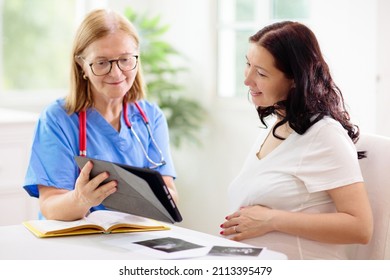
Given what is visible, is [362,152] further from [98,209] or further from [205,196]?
[205,196]

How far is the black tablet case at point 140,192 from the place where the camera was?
1.65m

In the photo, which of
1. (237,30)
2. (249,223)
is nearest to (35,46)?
(237,30)

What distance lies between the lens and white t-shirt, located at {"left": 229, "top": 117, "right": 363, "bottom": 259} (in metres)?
1.85

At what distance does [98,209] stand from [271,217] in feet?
2.00

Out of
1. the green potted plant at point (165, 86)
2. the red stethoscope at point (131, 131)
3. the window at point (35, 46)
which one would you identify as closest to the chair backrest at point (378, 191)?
the red stethoscope at point (131, 131)

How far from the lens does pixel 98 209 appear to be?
7.34ft

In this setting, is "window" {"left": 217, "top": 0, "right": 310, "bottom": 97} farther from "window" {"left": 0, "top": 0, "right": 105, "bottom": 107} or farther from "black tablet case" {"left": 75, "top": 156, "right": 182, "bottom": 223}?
"black tablet case" {"left": 75, "top": 156, "right": 182, "bottom": 223}

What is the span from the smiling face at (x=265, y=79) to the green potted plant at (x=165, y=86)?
1941mm

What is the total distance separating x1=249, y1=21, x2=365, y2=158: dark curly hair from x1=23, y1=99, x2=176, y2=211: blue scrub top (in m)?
0.57

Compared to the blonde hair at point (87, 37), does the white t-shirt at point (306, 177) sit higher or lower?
lower

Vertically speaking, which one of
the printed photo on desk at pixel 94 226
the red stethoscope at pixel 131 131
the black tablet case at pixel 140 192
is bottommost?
the printed photo on desk at pixel 94 226

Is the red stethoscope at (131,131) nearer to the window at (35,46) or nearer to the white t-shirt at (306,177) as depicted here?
the white t-shirt at (306,177)

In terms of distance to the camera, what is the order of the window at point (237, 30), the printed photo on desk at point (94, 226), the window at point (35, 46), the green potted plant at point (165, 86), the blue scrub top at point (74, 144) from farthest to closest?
the window at point (35, 46), the green potted plant at point (165, 86), the window at point (237, 30), the blue scrub top at point (74, 144), the printed photo on desk at point (94, 226)
